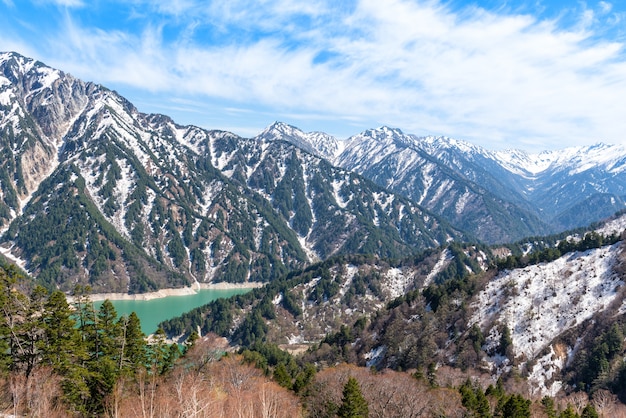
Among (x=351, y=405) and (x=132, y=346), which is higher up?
(x=132, y=346)

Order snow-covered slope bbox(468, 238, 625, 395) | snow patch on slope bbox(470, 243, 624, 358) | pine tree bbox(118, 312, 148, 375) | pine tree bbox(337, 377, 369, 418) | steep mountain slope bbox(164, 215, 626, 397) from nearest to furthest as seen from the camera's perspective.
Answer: pine tree bbox(337, 377, 369, 418) → pine tree bbox(118, 312, 148, 375) → steep mountain slope bbox(164, 215, 626, 397) → snow-covered slope bbox(468, 238, 625, 395) → snow patch on slope bbox(470, 243, 624, 358)

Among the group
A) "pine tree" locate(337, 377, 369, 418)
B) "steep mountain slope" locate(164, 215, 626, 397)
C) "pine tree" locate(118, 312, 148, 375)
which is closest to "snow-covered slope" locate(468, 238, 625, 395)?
"steep mountain slope" locate(164, 215, 626, 397)

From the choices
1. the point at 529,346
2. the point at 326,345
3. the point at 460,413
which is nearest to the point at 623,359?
the point at 529,346

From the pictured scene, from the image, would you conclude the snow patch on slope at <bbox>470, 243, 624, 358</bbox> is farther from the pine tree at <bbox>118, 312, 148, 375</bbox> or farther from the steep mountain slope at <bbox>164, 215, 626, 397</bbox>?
the pine tree at <bbox>118, 312, 148, 375</bbox>

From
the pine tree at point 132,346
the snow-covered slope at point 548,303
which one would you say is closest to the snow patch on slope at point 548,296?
the snow-covered slope at point 548,303

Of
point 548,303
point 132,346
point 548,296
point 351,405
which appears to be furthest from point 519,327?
point 132,346

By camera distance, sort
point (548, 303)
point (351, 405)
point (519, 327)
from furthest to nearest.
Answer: point (548, 303) → point (519, 327) → point (351, 405)

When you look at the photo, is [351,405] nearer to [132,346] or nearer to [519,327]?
[132,346]

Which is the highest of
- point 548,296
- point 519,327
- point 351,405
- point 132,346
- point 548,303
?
point 132,346

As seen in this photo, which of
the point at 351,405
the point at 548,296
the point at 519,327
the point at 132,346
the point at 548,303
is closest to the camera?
the point at 351,405

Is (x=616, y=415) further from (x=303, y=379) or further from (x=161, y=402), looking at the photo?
(x=161, y=402)

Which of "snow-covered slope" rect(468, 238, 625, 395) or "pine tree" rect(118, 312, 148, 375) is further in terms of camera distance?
"snow-covered slope" rect(468, 238, 625, 395)
